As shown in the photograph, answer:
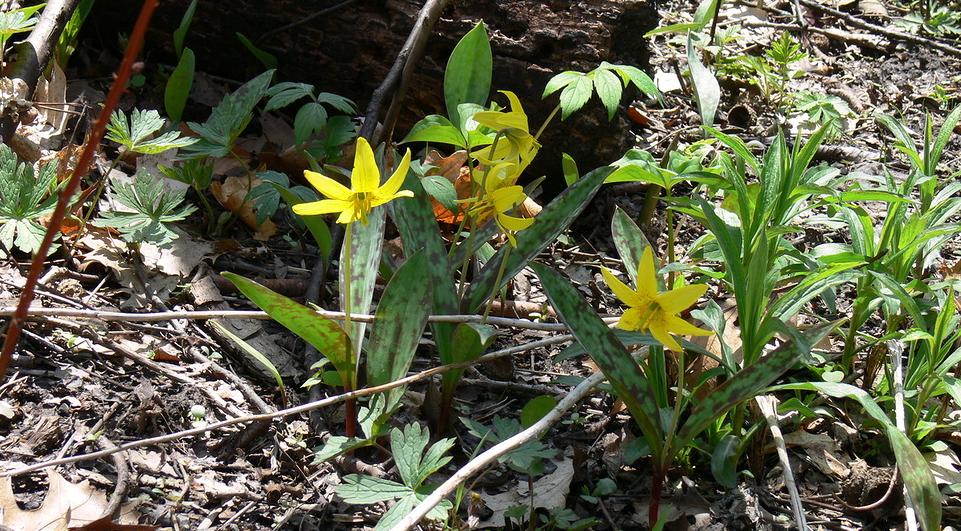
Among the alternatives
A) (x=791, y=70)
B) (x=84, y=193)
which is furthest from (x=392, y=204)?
(x=791, y=70)

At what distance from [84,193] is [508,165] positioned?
1334mm

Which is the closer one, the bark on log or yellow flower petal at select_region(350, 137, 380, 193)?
yellow flower petal at select_region(350, 137, 380, 193)

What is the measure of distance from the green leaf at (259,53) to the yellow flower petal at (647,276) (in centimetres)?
183

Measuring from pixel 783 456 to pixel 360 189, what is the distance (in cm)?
112

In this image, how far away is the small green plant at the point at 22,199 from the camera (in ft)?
6.35

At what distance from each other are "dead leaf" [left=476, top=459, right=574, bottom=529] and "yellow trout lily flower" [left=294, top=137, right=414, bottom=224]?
2.48ft

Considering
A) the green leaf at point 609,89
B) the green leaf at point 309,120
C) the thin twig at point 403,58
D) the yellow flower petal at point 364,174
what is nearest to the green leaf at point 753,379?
the green leaf at point 609,89

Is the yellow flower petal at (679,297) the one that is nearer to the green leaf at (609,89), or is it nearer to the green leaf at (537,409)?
the green leaf at (537,409)

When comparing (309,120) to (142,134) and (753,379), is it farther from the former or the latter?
(753,379)

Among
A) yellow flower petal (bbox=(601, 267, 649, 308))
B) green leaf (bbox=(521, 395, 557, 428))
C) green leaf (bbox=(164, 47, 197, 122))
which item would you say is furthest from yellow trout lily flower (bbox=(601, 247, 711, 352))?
green leaf (bbox=(164, 47, 197, 122))

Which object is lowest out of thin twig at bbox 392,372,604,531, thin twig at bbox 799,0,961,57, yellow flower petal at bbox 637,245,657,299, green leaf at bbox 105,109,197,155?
thin twig at bbox 392,372,604,531

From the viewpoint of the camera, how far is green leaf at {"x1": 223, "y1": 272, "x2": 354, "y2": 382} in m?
1.64

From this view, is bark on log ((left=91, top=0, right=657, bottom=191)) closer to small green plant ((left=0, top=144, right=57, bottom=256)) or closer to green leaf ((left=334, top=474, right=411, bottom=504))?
small green plant ((left=0, top=144, right=57, bottom=256))

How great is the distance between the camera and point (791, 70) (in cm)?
370
